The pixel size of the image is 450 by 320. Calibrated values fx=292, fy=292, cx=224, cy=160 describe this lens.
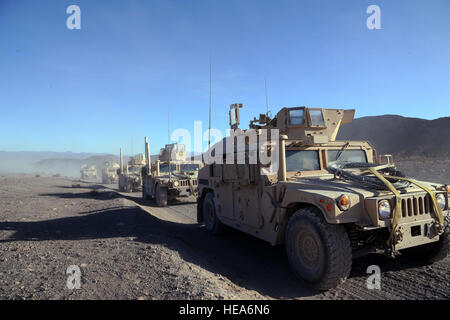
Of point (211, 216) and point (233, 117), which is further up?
point (233, 117)

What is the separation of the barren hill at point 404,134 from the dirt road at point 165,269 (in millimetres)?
33973

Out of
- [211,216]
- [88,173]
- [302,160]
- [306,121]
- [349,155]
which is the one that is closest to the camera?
[302,160]

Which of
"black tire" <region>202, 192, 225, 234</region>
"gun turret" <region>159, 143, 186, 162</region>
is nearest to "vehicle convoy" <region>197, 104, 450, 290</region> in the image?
"black tire" <region>202, 192, 225, 234</region>

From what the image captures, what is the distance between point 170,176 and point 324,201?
32.1 ft

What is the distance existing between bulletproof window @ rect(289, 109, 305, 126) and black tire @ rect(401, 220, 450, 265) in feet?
9.20

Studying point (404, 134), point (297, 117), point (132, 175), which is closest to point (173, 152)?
point (132, 175)

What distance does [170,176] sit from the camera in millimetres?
12648

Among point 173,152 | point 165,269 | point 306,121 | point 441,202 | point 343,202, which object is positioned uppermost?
point 306,121

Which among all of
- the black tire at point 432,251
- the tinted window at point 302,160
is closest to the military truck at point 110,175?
the tinted window at point 302,160

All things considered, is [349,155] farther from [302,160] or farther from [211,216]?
[211,216]

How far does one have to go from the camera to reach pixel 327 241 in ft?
11.6

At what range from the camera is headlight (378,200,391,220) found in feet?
11.4

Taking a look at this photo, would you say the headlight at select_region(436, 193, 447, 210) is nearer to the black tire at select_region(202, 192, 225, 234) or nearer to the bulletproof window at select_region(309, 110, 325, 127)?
the bulletproof window at select_region(309, 110, 325, 127)
